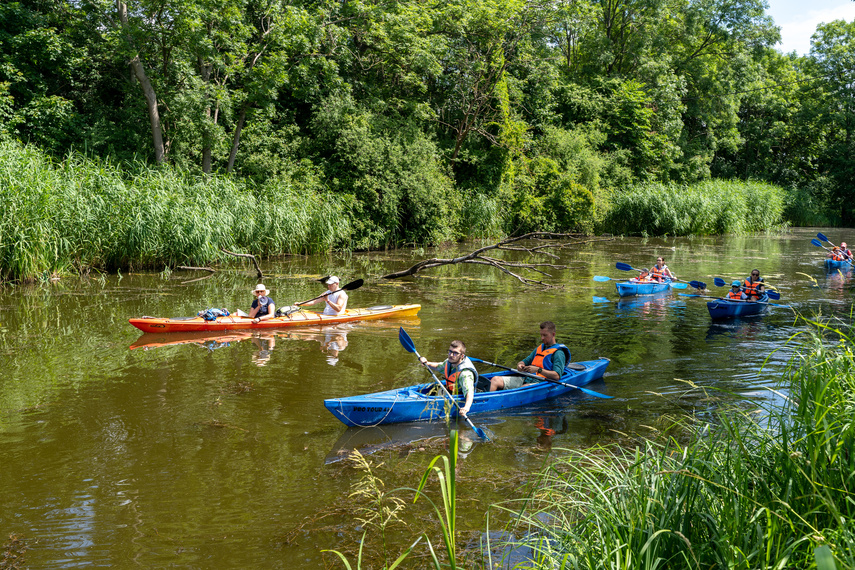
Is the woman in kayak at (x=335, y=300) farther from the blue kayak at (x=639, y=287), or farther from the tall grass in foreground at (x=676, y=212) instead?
the tall grass in foreground at (x=676, y=212)

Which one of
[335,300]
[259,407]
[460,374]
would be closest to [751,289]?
[335,300]

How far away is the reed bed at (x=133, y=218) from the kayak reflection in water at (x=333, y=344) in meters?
6.32

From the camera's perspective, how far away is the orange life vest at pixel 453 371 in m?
6.58

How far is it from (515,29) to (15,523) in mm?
25951

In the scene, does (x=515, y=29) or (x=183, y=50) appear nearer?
(x=183, y=50)

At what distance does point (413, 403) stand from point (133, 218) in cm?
1065

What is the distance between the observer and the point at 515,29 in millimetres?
26594

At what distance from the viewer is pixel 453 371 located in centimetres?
675

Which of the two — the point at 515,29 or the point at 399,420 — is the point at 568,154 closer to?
the point at 515,29

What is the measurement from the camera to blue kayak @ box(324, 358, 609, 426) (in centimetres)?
618

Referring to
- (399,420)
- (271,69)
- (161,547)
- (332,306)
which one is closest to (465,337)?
(332,306)

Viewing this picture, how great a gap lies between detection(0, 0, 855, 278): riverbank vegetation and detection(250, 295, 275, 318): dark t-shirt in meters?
5.15

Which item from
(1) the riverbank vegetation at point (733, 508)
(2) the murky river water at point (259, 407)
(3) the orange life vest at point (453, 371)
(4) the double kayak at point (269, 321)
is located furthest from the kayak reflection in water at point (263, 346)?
(1) the riverbank vegetation at point (733, 508)

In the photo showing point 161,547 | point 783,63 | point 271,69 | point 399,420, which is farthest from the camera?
point 783,63
